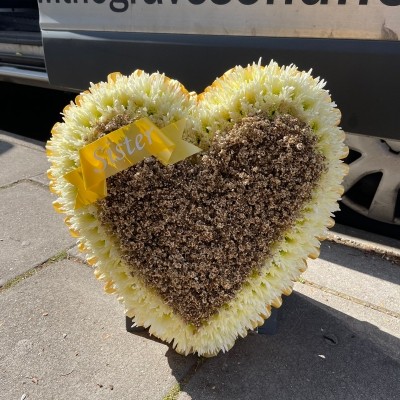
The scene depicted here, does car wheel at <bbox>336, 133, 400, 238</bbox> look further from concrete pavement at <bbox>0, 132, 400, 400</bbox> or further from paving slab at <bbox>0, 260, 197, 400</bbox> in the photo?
paving slab at <bbox>0, 260, 197, 400</bbox>

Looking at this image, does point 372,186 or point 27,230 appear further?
point 372,186

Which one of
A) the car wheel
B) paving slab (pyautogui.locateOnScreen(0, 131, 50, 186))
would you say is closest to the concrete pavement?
the car wheel

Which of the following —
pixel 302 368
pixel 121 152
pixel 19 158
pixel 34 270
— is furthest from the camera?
pixel 19 158

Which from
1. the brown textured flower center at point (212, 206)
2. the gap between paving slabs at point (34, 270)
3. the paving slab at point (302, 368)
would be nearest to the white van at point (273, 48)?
the brown textured flower center at point (212, 206)

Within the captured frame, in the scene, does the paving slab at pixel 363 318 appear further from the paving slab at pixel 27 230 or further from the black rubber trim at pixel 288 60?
the paving slab at pixel 27 230

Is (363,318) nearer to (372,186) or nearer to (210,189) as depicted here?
(210,189)

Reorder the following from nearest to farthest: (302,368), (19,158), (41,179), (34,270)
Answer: (302,368) → (34,270) → (41,179) → (19,158)

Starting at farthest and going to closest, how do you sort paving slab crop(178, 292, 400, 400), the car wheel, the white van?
1. the car wheel
2. the white van
3. paving slab crop(178, 292, 400, 400)

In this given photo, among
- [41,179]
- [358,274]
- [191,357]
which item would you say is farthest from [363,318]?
[41,179]

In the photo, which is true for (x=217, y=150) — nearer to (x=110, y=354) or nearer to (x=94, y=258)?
(x=94, y=258)
